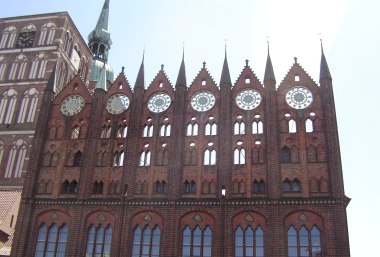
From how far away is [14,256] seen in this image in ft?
104

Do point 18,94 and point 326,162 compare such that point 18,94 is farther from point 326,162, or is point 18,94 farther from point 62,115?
point 326,162

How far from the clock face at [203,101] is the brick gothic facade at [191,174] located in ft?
0.27

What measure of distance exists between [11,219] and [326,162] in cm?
2468

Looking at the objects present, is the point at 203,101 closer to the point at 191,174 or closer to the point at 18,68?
the point at 191,174

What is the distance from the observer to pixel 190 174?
106ft

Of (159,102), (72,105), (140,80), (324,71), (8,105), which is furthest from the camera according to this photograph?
(8,105)

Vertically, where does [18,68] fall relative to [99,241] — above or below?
above

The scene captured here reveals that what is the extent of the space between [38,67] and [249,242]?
29386mm

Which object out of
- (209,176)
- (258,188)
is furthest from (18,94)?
(258,188)

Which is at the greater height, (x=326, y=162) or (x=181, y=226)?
(x=326, y=162)

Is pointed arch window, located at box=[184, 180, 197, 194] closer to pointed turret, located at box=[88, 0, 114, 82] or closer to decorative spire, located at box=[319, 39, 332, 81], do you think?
decorative spire, located at box=[319, 39, 332, 81]

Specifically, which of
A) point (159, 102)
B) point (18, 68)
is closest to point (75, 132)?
point (159, 102)

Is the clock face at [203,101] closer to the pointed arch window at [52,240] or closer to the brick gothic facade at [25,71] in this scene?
the pointed arch window at [52,240]

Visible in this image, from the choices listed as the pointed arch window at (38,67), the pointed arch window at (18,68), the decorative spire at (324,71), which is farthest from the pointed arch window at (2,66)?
the decorative spire at (324,71)
